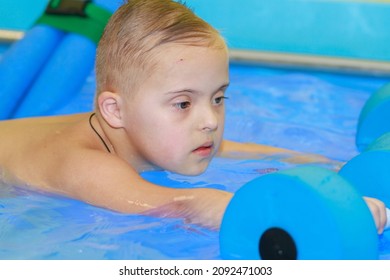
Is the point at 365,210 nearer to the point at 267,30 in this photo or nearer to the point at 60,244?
the point at 60,244

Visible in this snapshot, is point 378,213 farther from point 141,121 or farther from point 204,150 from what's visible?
point 141,121

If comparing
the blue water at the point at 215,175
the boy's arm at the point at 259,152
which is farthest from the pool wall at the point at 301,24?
the boy's arm at the point at 259,152

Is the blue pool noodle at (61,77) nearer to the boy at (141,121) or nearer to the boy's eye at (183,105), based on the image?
the boy at (141,121)

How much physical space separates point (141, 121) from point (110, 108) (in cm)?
10

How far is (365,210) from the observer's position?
1418mm

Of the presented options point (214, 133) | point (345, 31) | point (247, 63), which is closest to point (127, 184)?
point (214, 133)

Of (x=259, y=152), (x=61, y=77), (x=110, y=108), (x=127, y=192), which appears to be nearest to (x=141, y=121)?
(x=110, y=108)

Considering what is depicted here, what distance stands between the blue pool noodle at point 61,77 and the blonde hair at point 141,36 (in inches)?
33.5

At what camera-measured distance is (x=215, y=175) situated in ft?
7.05

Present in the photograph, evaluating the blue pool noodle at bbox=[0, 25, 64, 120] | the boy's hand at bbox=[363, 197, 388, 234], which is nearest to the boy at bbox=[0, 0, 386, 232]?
the boy's hand at bbox=[363, 197, 388, 234]

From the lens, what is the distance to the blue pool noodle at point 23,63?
2.70 meters

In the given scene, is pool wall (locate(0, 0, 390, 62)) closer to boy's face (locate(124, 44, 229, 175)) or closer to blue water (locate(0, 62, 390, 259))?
blue water (locate(0, 62, 390, 259))

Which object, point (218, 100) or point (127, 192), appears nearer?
point (127, 192)

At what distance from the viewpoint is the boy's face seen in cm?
180
